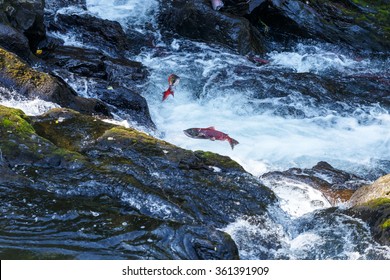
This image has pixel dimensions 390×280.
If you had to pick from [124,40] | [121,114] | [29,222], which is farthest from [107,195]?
[124,40]

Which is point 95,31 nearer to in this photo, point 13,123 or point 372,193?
point 13,123

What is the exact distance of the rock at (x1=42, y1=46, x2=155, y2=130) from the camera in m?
8.05

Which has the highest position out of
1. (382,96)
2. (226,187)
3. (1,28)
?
(1,28)

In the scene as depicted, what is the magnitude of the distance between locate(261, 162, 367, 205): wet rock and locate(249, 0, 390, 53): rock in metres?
5.30

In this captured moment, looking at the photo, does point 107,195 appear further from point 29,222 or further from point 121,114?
point 121,114

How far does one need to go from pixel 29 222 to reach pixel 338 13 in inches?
388

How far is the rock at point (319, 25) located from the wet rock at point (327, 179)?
530cm

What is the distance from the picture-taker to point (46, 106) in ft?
21.5

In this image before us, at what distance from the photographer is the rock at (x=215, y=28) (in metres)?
10.9

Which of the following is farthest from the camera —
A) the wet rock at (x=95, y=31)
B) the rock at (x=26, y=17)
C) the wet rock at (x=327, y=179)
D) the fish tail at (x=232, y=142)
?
the wet rock at (x=95, y=31)

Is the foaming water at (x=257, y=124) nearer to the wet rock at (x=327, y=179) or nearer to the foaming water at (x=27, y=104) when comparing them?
the wet rock at (x=327, y=179)

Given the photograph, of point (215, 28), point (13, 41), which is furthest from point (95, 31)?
point (13, 41)

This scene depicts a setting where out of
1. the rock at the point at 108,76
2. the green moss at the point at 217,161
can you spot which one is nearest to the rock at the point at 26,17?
the rock at the point at 108,76

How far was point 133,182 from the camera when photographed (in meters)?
5.06
